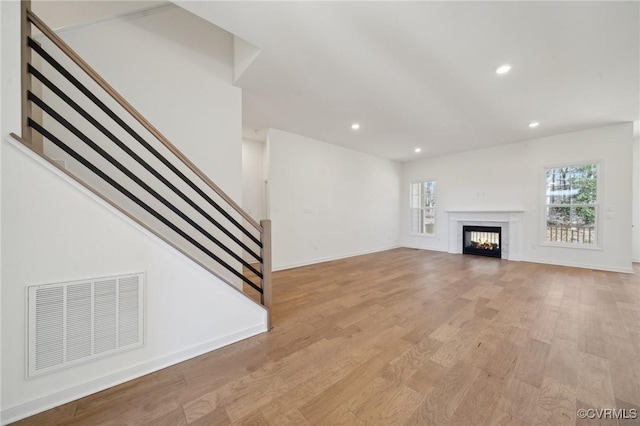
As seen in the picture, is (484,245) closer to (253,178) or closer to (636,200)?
(636,200)

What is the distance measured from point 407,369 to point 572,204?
6.14 m

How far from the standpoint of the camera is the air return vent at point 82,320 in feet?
4.35

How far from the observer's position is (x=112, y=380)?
154 centimetres

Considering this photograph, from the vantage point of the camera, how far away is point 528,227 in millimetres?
5480

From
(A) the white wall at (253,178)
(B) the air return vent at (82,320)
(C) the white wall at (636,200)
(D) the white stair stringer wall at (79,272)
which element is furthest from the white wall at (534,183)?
(B) the air return vent at (82,320)

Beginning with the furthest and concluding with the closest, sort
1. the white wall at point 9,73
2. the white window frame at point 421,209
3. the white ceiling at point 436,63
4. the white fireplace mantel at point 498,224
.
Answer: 1. the white window frame at point 421,209
2. the white fireplace mantel at point 498,224
3. the white ceiling at point 436,63
4. the white wall at point 9,73

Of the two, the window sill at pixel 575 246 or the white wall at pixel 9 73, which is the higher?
the white wall at pixel 9 73

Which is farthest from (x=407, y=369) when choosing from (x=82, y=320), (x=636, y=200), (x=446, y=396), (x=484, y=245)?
(x=636, y=200)

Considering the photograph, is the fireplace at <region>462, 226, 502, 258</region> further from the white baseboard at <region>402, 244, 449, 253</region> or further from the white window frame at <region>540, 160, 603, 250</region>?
the white window frame at <region>540, 160, 603, 250</region>

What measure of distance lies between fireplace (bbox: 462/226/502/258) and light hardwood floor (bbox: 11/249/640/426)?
281 centimetres

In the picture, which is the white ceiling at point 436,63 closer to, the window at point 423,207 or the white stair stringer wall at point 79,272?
the white stair stringer wall at point 79,272

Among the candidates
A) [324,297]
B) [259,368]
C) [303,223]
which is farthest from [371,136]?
[259,368]

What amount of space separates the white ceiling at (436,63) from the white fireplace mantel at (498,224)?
2290 mm

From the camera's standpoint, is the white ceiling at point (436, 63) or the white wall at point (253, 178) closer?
the white ceiling at point (436, 63)
